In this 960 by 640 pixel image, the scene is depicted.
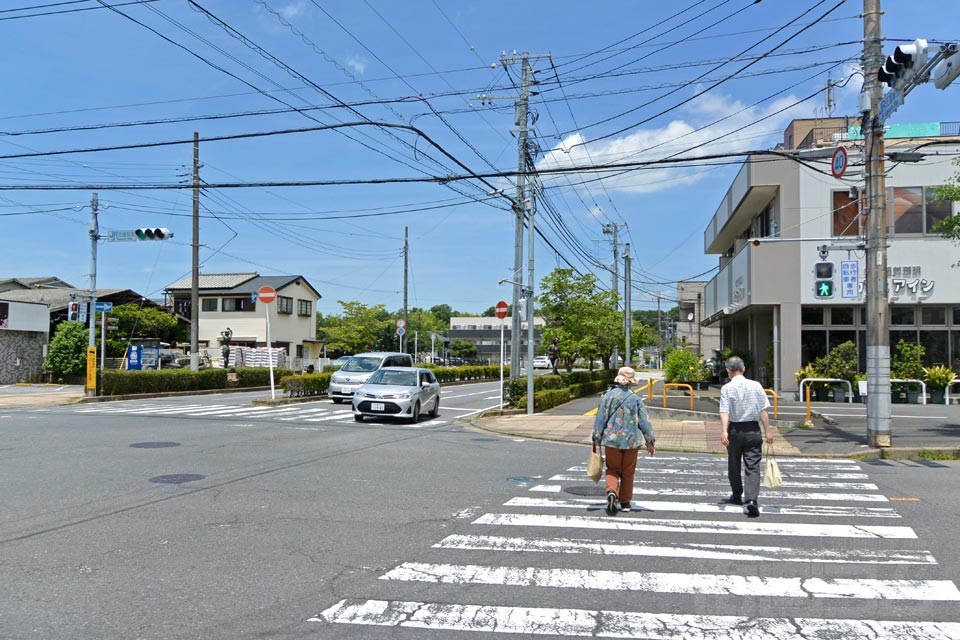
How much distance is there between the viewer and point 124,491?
8.98 meters

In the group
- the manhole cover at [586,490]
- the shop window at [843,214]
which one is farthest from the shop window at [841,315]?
the manhole cover at [586,490]

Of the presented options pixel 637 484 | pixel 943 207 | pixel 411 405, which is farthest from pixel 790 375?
pixel 637 484

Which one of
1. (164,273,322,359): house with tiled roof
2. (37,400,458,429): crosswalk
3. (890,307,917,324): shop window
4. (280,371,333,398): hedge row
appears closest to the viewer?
(37,400,458,429): crosswalk

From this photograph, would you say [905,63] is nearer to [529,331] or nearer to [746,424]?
[746,424]

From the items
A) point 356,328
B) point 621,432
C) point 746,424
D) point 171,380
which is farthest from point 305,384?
point 356,328

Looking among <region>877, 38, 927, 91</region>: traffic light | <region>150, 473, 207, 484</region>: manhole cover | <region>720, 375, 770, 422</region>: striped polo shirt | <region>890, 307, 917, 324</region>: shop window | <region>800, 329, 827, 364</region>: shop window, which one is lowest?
<region>150, 473, 207, 484</region>: manhole cover

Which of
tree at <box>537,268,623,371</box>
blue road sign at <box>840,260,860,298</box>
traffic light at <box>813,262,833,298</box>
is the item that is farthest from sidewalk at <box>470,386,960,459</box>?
tree at <box>537,268,623,371</box>

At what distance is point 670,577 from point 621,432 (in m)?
2.33

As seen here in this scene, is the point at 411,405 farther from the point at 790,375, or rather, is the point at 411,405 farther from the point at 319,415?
the point at 790,375

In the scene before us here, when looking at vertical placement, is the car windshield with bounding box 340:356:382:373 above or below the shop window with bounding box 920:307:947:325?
below

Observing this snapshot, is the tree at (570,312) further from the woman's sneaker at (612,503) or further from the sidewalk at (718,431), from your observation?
the woman's sneaker at (612,503)

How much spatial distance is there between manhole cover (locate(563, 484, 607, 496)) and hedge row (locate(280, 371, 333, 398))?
18.1 meters

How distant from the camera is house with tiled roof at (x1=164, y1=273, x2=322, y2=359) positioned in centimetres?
5922

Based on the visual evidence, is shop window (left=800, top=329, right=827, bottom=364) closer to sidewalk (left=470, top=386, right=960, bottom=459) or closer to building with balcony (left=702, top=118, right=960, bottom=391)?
building with balcony (left=702, top=118, right=960, bottom=391)
